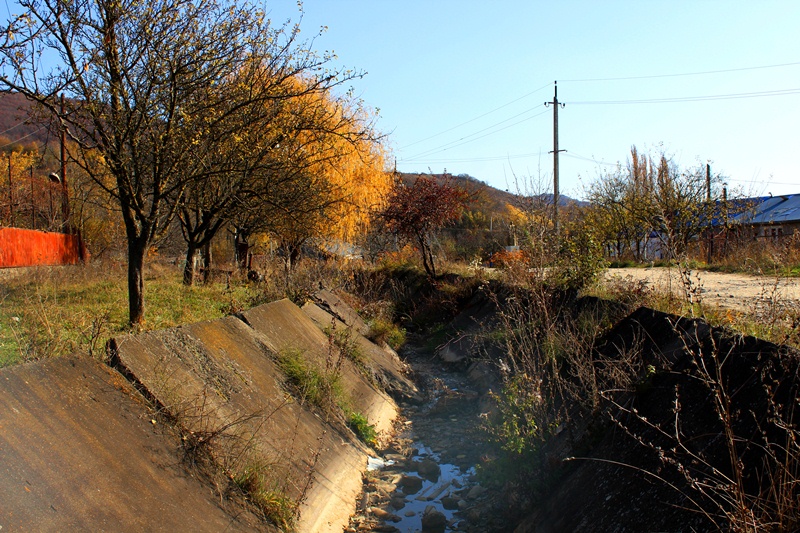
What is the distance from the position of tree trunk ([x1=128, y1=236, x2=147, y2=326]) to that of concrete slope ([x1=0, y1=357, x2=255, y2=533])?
106 inches

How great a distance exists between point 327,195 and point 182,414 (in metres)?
7.64

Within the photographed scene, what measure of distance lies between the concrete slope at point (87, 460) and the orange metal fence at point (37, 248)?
10827 millimetres

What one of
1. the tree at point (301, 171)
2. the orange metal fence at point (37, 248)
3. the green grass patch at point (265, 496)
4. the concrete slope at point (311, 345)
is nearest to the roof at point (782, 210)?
the tree at point (301, 171)

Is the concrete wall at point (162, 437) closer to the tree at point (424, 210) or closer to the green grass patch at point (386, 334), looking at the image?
the green grass patch at point (386, 334)

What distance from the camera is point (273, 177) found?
966 cm

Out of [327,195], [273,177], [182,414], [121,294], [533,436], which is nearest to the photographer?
[182,414]

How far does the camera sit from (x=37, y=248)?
15180mm

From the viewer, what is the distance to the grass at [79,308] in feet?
13.4

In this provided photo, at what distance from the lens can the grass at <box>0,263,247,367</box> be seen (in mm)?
4086

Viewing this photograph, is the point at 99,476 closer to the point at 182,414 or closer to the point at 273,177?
the point at 182,414

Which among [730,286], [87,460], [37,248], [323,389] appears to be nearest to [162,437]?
[87,460]

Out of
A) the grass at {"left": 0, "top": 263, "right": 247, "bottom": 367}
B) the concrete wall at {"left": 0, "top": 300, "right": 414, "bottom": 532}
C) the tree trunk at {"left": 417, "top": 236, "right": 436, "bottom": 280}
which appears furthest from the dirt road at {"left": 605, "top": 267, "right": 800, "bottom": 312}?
the tree trunk at {"left": 417, "top": 236, "right": 436, "bottom": 280}

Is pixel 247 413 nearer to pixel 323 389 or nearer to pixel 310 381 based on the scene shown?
pixel 310 381

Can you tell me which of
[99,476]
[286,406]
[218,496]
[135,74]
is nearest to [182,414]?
[218,496]
